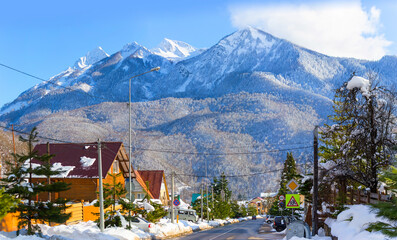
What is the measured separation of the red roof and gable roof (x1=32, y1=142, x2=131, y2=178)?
23.8m

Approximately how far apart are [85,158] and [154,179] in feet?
106

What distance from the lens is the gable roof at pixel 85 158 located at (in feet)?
148

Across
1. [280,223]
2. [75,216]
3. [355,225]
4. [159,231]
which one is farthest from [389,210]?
[280,223]

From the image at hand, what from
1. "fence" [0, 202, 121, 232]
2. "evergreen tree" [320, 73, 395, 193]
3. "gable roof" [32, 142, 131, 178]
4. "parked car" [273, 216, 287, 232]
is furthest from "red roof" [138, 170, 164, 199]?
"evergreen tree" [320, 73, 395, 193]

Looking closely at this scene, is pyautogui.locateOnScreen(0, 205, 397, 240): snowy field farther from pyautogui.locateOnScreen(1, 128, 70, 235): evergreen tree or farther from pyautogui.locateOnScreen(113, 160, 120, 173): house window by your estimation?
pyautogui.locateOnScreen(113, 160, 120, 173): house window

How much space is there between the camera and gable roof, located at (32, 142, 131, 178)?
1774 inches

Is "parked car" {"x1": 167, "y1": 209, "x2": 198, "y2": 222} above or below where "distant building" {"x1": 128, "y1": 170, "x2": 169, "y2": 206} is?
below

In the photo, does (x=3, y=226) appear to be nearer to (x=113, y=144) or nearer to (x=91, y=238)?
(x=91, y=238)

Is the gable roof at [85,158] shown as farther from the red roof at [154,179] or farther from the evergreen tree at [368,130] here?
the evergreen tree at [368,130]

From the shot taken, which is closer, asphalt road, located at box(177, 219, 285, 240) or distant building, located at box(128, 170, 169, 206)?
asphalt road, located at box(177, 219, 285, 240)

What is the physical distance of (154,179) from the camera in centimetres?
7900

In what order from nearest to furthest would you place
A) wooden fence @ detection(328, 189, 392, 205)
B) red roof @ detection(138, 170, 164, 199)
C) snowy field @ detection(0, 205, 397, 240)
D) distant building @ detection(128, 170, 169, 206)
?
snowy field @ detection(0, 205, 397, 240) → wooden fence @ detection(328, 189, 392, 205) → distant building @ detection(128, 170, 169, 206) → red roof @ detection(138, 170, 164, 199)

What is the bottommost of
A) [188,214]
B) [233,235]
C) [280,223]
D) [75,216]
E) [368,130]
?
[188,214]

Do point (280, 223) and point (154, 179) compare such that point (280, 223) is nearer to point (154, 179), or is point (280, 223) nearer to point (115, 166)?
point (115, 166)
